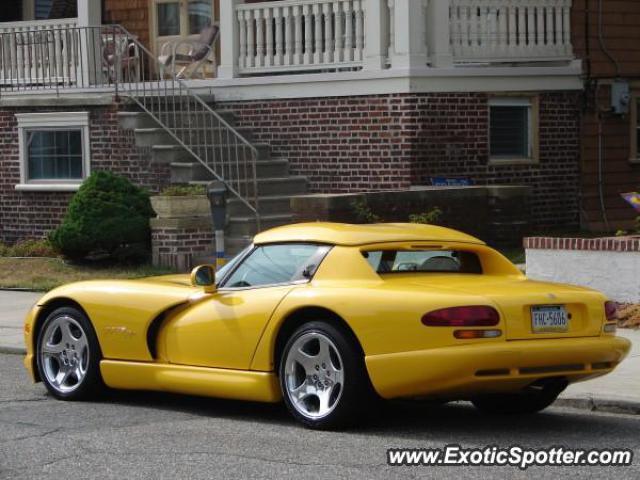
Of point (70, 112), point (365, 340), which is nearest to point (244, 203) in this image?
point (70, 112)

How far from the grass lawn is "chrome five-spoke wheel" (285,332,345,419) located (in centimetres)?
898

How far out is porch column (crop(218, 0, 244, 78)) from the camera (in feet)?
69.3

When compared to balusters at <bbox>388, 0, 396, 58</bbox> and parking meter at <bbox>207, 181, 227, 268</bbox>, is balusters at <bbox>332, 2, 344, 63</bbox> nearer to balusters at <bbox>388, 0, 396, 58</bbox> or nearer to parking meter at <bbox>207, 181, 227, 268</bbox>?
balusters at <bbox>388, 0, 396, 58</bbox>

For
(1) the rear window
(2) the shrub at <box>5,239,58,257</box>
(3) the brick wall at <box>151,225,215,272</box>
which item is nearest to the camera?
(1) the rear window

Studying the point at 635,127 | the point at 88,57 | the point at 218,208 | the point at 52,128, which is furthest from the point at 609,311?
the point at 88,57

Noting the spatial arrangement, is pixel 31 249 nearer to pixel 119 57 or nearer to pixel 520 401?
pixel 119 57

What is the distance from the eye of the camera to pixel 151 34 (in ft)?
80.6

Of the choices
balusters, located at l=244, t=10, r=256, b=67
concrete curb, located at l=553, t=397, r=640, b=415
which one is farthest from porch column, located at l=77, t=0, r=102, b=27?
concrete curb, located at l=553, t=397, r=640, b=415

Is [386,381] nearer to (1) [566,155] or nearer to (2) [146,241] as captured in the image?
(2) [146,241]

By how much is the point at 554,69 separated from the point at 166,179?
18.8ft

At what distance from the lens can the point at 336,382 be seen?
882cm

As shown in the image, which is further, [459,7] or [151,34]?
[151,34]

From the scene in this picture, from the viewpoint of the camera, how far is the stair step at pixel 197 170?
19.8 metres
